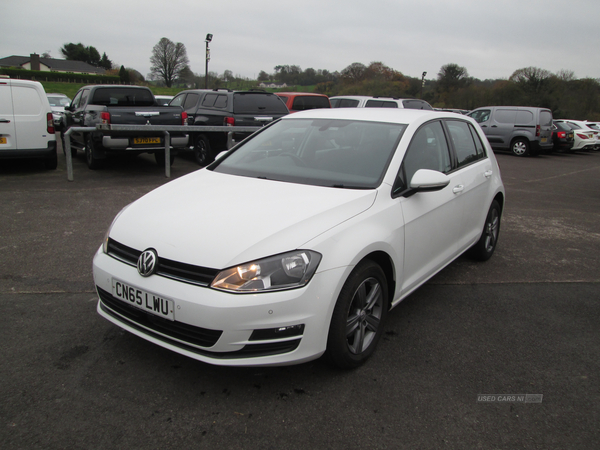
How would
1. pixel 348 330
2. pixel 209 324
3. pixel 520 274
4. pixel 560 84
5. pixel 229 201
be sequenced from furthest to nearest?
pixel 560 84, pixel 520 274, pixel 229 201, pixel 348 330, pixel 209 324

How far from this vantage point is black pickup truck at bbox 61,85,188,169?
903 cm

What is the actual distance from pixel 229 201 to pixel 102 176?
739 cm

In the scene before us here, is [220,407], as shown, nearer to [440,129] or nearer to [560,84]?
[440,129]

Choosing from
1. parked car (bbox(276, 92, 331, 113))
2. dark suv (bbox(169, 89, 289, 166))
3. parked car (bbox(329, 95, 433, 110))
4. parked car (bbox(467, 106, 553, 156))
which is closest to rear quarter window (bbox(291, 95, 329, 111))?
parked car (bbox(276, 92, 331, 113))

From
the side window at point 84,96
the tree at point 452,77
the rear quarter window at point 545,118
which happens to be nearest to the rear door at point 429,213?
the side window at point 84,96

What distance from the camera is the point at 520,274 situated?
4734 millimetres

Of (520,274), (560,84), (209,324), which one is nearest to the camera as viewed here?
(209,324)

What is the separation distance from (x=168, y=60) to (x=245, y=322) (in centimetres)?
8319

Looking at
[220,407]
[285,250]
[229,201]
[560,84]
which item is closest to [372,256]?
[285,250]

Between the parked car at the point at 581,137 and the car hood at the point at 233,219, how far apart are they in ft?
73.9

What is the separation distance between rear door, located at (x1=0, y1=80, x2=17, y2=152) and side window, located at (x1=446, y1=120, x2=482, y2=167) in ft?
26.5

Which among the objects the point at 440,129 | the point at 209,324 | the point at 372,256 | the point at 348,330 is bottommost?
the point at 348,330

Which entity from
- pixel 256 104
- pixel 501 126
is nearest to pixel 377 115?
pixel 256 104

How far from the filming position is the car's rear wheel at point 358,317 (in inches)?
103
